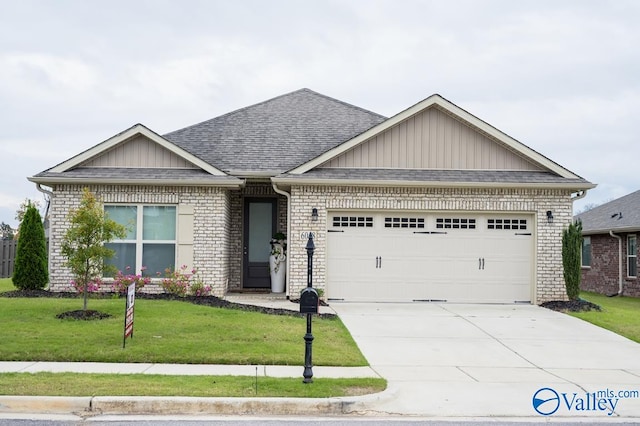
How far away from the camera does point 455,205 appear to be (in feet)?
53.8

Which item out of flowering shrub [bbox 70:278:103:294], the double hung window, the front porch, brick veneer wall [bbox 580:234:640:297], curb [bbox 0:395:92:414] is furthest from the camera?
the double hung window

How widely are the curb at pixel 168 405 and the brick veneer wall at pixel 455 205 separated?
8919 millimetres

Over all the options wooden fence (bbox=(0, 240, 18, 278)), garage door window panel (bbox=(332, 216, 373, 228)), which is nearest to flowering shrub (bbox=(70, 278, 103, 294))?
garage door window panel (bbox=(332, 216, 373, 228))

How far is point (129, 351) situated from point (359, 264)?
786cm

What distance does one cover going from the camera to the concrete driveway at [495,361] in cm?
779

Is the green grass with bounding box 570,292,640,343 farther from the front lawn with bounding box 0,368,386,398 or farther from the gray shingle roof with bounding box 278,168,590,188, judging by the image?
the front lawn with bounding box 0,368,386,398

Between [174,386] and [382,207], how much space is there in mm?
9371

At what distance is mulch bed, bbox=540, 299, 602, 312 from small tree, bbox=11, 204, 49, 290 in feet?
40.6

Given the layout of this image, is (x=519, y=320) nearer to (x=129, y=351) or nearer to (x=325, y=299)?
(x=325, y=299)

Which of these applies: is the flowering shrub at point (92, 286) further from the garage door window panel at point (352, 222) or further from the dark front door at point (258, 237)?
the garage door window panel at point (352, 222)

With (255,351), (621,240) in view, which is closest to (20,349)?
(255,351)

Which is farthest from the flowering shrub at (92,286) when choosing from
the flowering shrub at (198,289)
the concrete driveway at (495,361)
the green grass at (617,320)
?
the green grass at (617,320)

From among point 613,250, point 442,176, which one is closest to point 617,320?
point 442,176

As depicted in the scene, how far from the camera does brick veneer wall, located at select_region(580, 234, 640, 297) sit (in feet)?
75.5
